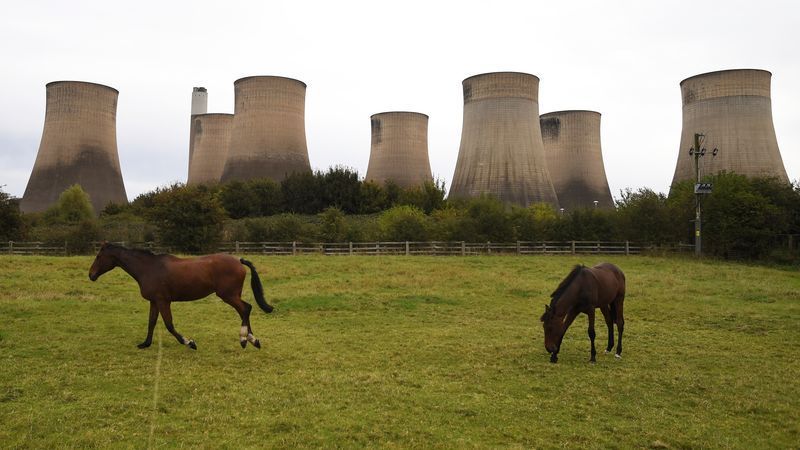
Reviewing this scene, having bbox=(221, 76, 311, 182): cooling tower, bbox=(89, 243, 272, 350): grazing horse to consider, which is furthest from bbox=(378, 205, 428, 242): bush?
bbox=(89, 243, 272, 350): grazing horse

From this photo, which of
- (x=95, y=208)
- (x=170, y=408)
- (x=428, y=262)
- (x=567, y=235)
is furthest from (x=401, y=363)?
(x=95, y=208)

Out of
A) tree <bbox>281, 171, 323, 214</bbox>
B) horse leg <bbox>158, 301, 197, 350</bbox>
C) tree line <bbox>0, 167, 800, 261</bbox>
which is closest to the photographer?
horse leg <bbox>158, 301, 197, 350</bbox>

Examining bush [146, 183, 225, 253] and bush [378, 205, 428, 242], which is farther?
bush [378, 205, 428, 242]

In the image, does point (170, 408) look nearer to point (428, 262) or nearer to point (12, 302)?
point (12, 302)

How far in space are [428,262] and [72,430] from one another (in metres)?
18.7

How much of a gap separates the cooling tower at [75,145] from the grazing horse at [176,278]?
3739 cm

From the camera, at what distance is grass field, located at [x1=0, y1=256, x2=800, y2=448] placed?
5.04 meters

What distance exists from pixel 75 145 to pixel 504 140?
2783 cm

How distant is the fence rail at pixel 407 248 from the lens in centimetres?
2859

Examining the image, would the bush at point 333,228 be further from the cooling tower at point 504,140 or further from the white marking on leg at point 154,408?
the white marking on leg at point 154,408

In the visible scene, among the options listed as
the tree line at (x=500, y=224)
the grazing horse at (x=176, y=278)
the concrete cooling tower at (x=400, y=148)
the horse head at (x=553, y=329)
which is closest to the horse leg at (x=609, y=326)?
the horse head at (x=553, y=329)

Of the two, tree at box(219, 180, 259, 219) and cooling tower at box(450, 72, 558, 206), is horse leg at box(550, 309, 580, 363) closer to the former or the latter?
cooling tower at box(450, 72, 558, 206)

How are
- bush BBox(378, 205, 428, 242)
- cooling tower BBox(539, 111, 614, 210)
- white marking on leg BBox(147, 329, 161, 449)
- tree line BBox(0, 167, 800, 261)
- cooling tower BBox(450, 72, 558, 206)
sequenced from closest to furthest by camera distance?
A: white marking on leg BBox(147, 329, 161, 449)
tree line BBox(0, 167, 800, 261)
bush BBox(378, 205, 428, 242)
cooling tower BBox(450, 72, 558, 206)
cooling tower BBox(539, 111, 614, 210)

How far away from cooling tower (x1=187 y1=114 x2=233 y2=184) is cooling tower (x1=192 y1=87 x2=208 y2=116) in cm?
838
